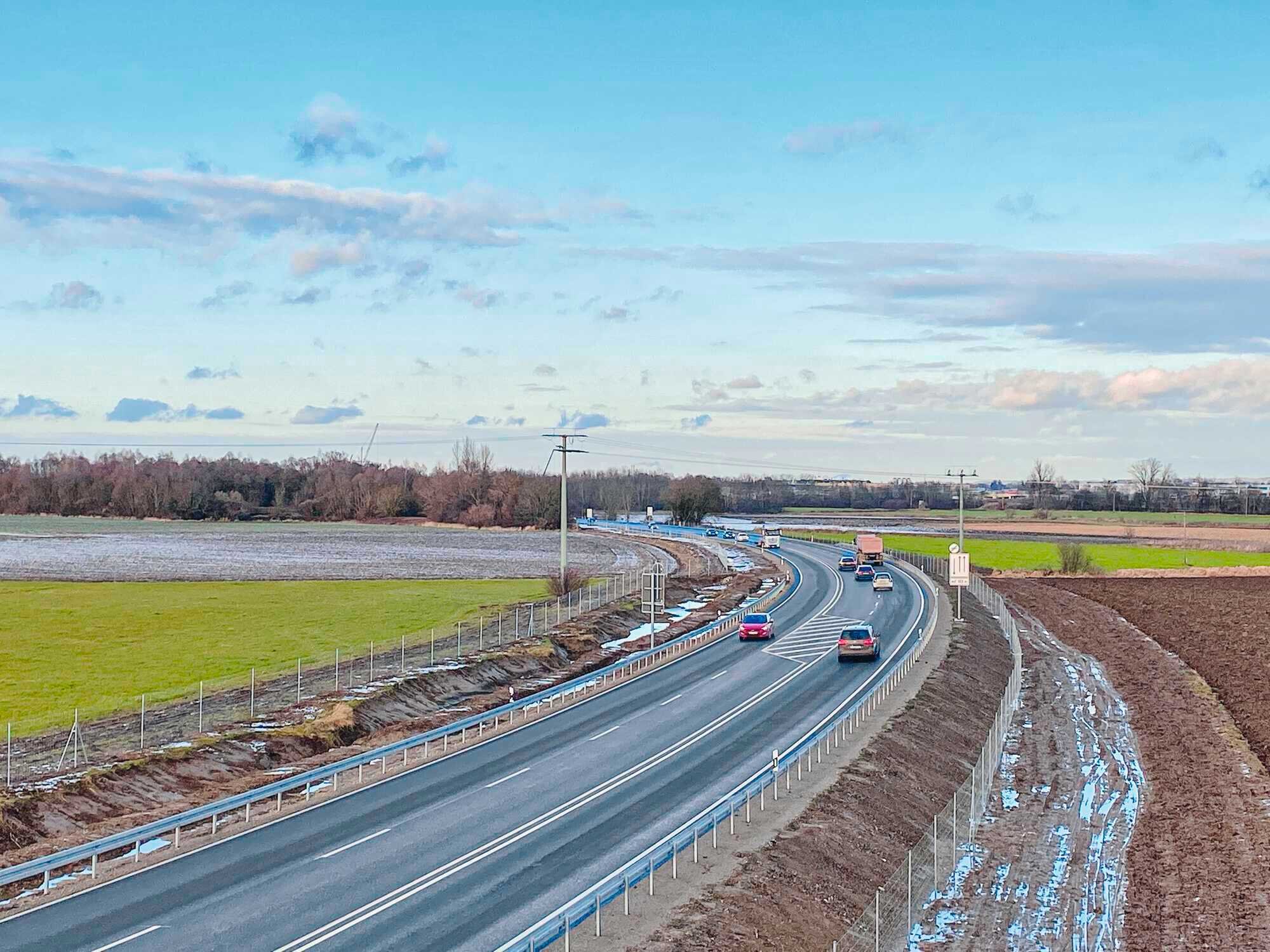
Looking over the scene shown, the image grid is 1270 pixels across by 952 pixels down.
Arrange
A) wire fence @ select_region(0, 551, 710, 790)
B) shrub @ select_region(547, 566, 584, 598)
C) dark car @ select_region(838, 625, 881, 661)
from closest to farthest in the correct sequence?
1. wire fence @ select_region(0, 551, 710, 790)
2. dark car @ select_region(838, 625, 881, 661)
3. shrub @ select_region(547, 566, 584, 598)

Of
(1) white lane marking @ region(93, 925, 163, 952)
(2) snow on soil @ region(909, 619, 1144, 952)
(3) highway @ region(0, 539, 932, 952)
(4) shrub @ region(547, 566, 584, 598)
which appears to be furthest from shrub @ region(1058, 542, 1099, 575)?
(1) white lane marking @ region(93, 925, 163, 952)

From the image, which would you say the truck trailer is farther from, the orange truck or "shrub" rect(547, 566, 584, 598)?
"shrub" rect(547, 566, 584, 598)

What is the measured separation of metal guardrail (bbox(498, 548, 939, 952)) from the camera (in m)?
22.3

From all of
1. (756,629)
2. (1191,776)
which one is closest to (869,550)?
(756,629)

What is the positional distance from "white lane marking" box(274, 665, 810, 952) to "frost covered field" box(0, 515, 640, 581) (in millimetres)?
68319

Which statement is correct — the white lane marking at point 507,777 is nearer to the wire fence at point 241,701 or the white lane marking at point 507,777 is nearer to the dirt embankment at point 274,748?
the dirt embankment at point 274,748

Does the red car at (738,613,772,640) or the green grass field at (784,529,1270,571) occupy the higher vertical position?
the green grass field at (784,529,1270,571)

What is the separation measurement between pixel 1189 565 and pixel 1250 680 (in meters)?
71.7

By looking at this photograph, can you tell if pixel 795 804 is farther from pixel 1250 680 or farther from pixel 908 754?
pixel 1250 680

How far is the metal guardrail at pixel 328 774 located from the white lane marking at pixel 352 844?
335 cm

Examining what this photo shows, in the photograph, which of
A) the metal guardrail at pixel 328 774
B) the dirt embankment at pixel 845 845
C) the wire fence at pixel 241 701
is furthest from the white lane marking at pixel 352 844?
the wire fence at pixel 241 701

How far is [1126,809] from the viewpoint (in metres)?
38.1

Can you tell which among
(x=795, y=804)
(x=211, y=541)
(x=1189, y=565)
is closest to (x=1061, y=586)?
(x=1189, y=565)

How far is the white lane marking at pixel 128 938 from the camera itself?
21.2 meters
